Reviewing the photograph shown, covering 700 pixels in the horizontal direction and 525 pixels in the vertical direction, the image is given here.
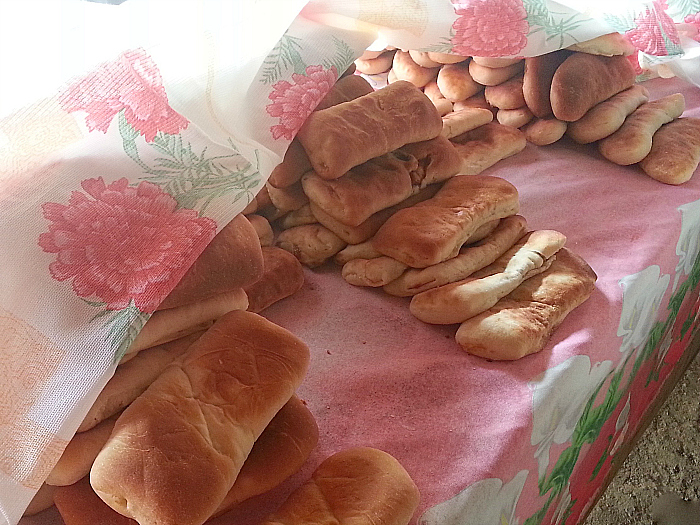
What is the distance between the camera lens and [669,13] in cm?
138

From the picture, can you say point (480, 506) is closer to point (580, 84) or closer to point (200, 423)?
point (200, 423)

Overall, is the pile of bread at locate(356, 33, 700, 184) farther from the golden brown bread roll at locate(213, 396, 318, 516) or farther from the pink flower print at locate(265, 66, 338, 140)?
the golden brown bread roll at locate(213, 396, 318, 516)

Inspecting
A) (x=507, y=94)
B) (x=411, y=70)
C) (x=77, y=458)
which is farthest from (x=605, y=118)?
(x=77, y=458)

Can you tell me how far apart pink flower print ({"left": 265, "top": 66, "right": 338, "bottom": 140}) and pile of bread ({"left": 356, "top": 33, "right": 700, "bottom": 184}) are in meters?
0.53

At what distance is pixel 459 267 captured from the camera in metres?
0.91

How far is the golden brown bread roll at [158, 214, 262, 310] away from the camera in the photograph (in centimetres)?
62

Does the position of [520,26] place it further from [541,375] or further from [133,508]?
[133,508]

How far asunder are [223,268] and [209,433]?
0.17 metres

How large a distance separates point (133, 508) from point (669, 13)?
1421 mm

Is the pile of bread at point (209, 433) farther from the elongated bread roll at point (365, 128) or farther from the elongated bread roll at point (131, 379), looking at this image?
the elongated bread roll at point (365, 128)

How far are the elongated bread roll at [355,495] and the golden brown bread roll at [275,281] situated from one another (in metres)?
0.31

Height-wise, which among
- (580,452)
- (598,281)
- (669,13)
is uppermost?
(669,13)

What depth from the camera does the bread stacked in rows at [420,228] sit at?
2.82 feet

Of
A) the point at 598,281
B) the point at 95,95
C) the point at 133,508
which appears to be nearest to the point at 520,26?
the point at 598,281
